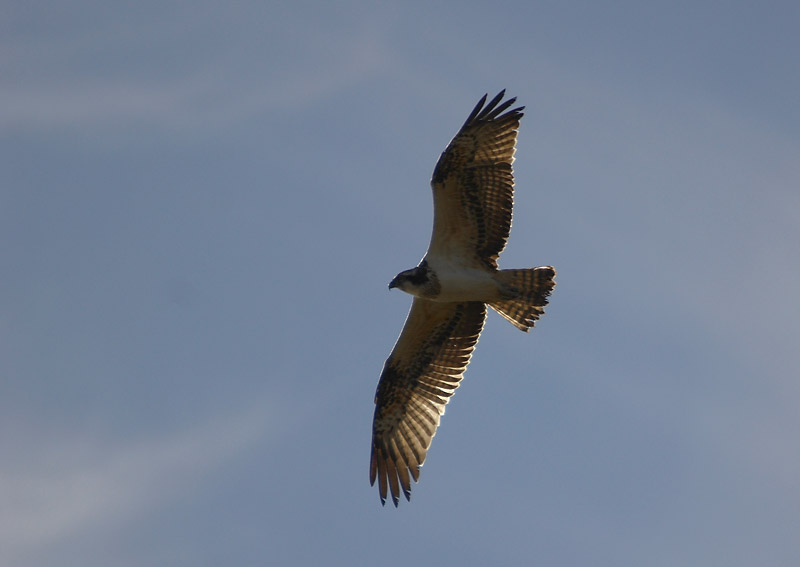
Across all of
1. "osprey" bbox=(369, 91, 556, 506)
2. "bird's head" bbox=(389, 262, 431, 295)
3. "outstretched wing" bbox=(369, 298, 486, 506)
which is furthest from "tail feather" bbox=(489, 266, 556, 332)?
"bird's head" bbox=(389, 262, 431, 295)

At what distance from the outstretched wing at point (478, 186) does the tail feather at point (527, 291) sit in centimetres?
34

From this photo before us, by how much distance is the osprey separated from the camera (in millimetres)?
14250

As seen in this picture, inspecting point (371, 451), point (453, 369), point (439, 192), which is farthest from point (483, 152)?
point (371, 451)

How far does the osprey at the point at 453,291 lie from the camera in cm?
1425

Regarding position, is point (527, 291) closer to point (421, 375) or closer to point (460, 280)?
point (460, 280)

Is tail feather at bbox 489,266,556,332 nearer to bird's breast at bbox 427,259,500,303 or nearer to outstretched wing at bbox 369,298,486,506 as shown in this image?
bird's breast at bbox 427,259,500,303

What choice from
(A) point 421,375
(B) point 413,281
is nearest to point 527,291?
(B) point 413,281

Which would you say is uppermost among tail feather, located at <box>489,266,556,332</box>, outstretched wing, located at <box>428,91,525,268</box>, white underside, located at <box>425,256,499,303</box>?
outstretched wing, located at <box>428,91,525,268</box>

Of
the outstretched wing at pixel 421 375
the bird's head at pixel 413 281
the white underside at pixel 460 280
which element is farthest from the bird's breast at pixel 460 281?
the outstretched wing at pixel 421 375

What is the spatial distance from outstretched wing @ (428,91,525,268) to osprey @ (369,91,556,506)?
0.04ft

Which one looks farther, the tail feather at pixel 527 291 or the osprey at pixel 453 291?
the tail feather at pixel 527 291

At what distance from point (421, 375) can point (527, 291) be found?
2044 millimetres

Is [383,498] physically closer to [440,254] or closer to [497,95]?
[440,254]

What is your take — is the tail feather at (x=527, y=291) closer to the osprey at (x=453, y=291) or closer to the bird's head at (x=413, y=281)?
the osprey at (x=453, y=291)
